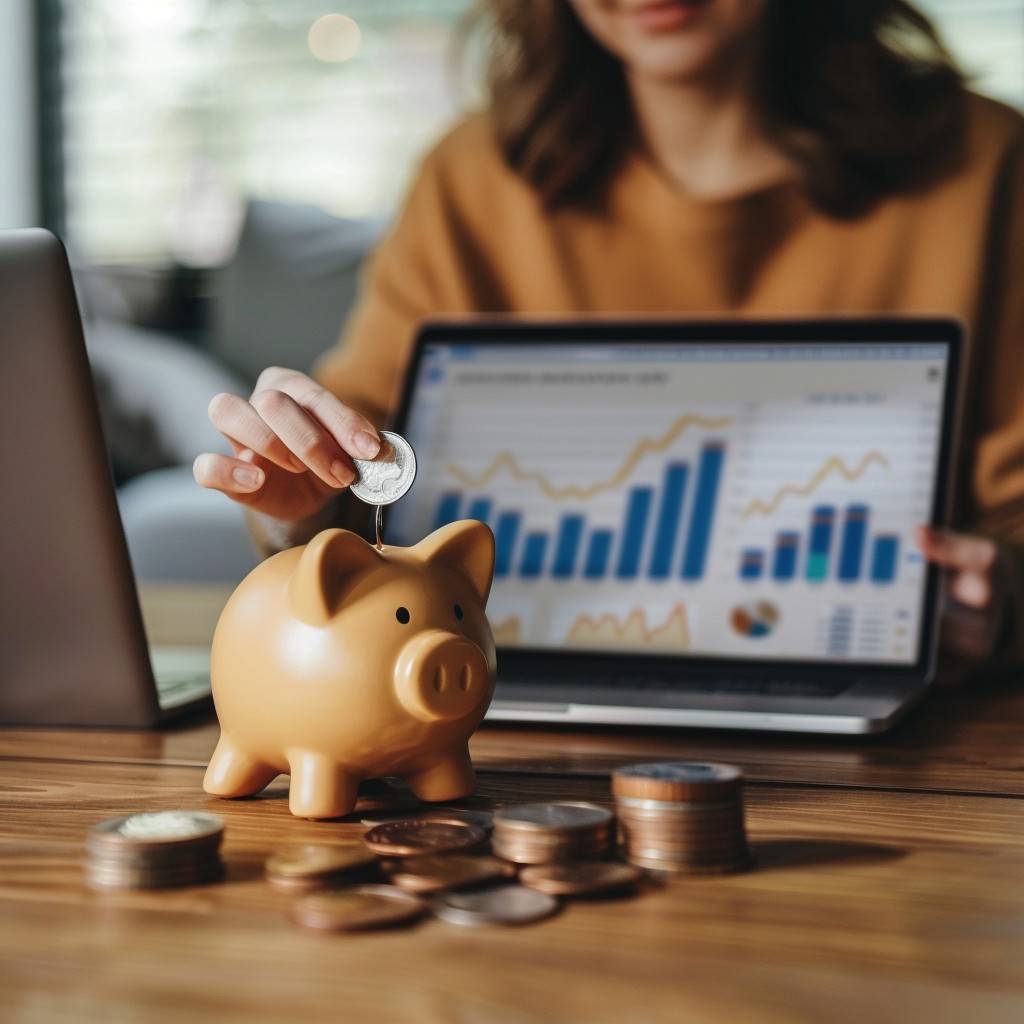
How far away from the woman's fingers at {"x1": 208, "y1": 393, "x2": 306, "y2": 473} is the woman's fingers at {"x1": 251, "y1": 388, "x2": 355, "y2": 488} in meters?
0.01

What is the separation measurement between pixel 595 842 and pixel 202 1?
3046 millimetres

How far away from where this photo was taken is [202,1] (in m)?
3.04

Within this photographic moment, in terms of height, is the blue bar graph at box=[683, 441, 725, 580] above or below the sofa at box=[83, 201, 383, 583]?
below

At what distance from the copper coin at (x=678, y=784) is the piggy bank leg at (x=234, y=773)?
172 millimetres

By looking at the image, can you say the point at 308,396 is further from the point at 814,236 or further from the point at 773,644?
the point at 814,236

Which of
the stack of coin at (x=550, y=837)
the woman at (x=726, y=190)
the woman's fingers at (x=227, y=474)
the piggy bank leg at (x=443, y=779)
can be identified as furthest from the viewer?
the woman at (x=726, y=190)

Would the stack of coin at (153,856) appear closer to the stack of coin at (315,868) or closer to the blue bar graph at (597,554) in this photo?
the stack of coin at (315,868)

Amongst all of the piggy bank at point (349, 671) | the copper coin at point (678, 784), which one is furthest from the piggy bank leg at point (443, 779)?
the copper coin at point (678, 784)

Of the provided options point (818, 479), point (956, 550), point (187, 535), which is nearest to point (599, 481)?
point (818, 479)

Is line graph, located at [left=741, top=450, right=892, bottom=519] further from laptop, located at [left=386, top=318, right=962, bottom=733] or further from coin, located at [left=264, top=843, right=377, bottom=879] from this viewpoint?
coin, located at [left=264, top=843, right=377, bottom=879]

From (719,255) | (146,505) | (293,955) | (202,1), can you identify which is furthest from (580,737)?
(202,1)

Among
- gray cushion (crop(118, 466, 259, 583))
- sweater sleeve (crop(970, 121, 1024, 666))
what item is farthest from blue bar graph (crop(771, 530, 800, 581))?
gray cushion (crop(118, 466, 259, 583))

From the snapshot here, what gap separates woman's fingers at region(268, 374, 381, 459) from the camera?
1.86 feet

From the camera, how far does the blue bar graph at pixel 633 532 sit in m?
0.90
